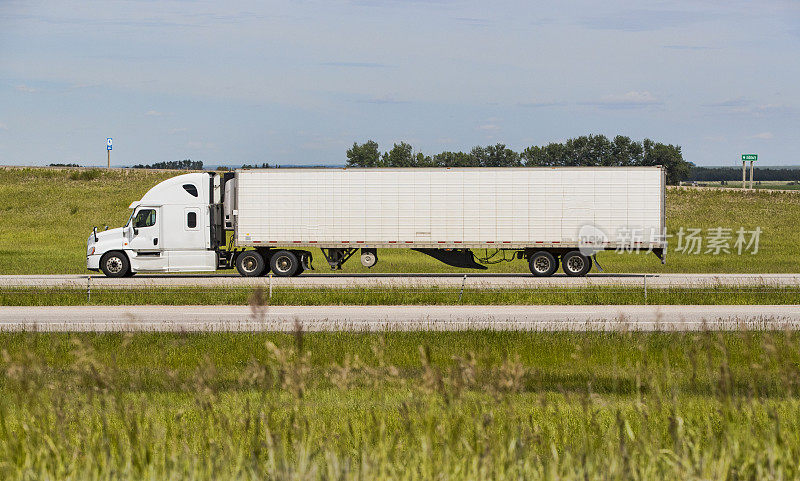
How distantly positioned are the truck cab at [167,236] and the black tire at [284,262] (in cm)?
213

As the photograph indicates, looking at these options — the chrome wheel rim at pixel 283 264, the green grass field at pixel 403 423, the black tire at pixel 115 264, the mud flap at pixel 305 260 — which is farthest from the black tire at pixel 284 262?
the green grass field at pixel 403 423

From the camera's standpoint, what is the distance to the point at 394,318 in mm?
20438

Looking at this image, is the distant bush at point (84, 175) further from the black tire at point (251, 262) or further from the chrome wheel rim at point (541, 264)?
the chrome wheel rim at point (541, 264)

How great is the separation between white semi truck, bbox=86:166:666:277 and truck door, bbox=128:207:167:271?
36mm

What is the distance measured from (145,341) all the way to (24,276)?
2206 cm

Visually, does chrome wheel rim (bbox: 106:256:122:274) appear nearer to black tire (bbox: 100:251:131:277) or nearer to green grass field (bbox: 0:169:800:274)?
black tire (bbox: 100:251:131:277)

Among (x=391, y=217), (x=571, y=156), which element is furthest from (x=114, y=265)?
(x=571, y=156)

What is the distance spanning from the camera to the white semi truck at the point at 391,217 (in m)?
32.0

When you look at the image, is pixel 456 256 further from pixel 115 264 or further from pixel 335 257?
pixel 115 264

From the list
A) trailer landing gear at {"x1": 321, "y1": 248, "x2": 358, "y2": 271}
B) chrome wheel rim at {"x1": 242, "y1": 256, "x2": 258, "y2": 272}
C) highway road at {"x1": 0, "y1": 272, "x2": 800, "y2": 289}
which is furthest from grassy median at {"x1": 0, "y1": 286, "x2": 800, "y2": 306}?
trailer landing gear at {"x1": 321, "y1": 248, "x2": 358, "y2": 271}

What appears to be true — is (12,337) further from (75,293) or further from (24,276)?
(24,276)

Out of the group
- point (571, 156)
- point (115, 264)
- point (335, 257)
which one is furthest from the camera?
point (571, 156)

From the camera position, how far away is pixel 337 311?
2206cm

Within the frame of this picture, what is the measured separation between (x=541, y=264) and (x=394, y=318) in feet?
44.6
